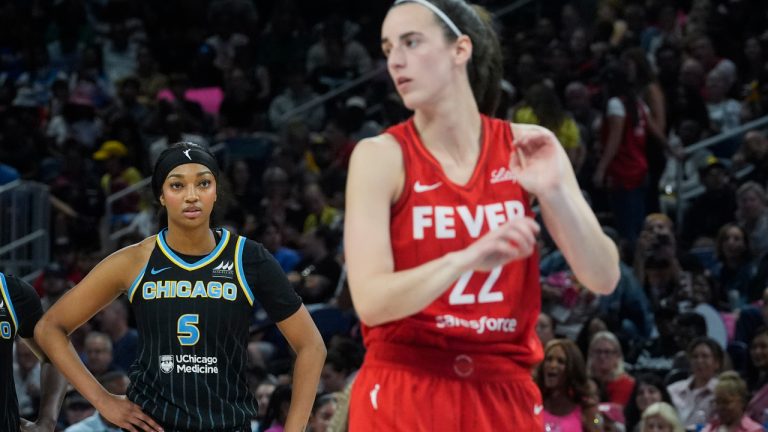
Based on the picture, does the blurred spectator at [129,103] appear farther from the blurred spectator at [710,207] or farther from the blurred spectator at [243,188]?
the blurred spectator at [710,207]

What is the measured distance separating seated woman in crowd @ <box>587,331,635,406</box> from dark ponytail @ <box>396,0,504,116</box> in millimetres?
5494

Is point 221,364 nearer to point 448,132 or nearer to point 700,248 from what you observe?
point 448,132

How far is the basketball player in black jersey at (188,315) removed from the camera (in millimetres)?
4727

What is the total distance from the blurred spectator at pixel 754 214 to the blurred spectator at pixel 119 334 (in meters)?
4.89

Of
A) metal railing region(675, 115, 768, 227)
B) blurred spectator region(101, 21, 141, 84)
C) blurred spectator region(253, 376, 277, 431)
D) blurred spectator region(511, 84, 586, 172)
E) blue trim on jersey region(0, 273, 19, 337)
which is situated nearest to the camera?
blue trim on jersey region(0, 273, 19, 337)

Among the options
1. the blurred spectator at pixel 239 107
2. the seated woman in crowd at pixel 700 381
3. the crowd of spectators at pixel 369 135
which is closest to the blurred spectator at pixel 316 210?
the crowd of spectators at pixel 369 135

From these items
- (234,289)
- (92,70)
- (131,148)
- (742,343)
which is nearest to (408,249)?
(234,289)

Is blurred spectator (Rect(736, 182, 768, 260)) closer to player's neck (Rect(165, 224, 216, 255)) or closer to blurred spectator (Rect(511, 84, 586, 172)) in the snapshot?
blurred spectator (Rect(511, 84, 586, 172))

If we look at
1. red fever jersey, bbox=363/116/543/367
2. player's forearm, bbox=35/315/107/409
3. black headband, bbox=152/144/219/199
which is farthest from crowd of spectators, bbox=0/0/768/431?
red fever jersey, bbox=363/116/543/367

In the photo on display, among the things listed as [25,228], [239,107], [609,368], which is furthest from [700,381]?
Result: [239,107]

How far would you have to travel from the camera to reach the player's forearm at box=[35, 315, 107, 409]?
4883mm

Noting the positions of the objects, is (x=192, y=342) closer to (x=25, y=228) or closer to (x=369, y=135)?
(x=25, y=228)

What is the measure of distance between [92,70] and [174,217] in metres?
12.8

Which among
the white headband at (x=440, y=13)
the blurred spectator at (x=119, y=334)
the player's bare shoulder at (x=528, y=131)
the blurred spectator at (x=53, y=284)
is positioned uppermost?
the white headband at (x=440, y=13)
